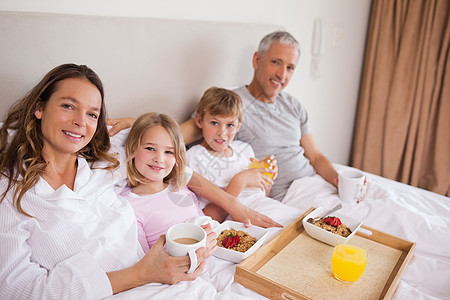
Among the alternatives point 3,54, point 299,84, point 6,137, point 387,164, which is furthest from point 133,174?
point 387,164

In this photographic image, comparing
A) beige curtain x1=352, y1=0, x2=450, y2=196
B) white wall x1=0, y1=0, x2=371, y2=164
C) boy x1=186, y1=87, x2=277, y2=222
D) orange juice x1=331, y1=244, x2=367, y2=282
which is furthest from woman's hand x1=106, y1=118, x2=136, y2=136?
beige curtain x1=352, y1=0, x2=450, y2=196

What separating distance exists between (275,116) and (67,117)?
50.7 inches

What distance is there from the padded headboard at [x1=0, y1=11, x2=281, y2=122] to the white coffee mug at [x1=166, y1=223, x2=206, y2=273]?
0.67 meters

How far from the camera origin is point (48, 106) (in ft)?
3.59

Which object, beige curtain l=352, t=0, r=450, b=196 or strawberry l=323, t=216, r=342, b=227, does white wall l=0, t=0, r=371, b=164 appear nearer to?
beige curtain l=352, t=0, r=450, b=196

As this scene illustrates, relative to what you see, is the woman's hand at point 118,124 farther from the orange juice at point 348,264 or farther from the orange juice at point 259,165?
the orange juice at point 348,264

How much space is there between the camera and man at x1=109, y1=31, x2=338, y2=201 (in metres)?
2.03

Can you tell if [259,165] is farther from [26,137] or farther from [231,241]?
[26,137]

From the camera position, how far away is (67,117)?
1.08 metres

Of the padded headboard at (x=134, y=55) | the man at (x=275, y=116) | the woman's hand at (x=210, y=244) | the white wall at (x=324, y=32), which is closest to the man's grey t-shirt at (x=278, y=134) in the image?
the man at (x=275, y=116)

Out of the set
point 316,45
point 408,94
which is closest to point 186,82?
point 316,45

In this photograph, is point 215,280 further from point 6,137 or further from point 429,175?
point 429,175

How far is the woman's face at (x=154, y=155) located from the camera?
133 centimetres

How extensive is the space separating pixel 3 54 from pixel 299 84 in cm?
210
